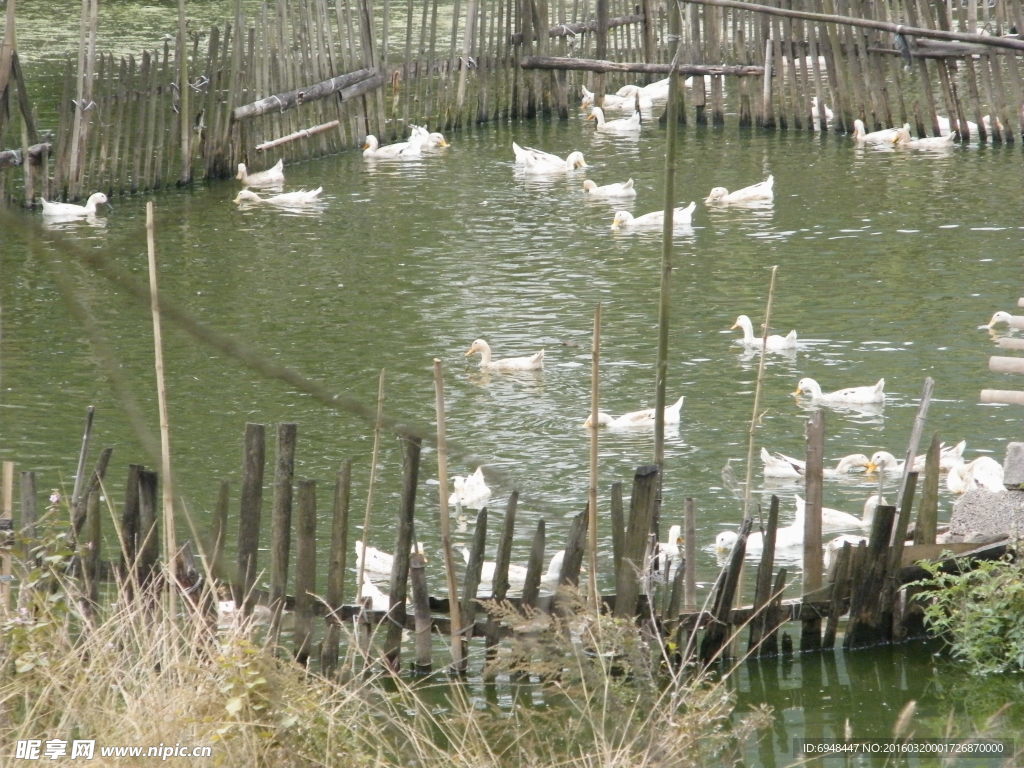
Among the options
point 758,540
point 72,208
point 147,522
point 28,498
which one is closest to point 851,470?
point 758,540

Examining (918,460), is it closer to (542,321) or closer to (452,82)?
(542,321)

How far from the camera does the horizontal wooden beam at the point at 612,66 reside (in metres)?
19.0

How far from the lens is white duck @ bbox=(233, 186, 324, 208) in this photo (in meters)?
14.9

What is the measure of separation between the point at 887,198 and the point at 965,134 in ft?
11.0

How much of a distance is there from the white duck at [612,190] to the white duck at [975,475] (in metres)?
7.93

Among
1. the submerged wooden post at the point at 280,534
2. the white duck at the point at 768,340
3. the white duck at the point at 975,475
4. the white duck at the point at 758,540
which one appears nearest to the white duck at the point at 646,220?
the white duck at the point at 768,340

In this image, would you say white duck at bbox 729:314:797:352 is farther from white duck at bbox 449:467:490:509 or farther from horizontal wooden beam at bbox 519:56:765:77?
horizontal wooden beam at bbox 519:56:765:77

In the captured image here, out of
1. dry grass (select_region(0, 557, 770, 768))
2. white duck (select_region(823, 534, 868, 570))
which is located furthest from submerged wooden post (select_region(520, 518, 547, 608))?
white duck (select_region(823, 534, 868, 570))

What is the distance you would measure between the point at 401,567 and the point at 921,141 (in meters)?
12.9

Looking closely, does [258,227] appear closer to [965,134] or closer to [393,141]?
[393,141]

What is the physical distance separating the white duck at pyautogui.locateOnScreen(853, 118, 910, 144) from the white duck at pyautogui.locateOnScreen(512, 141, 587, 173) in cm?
321

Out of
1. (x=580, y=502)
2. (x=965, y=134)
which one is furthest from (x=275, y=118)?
(x=580, y=502)

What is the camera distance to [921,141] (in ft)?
56.1

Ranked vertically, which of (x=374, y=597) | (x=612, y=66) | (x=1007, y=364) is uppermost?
(x=612, y=66)
